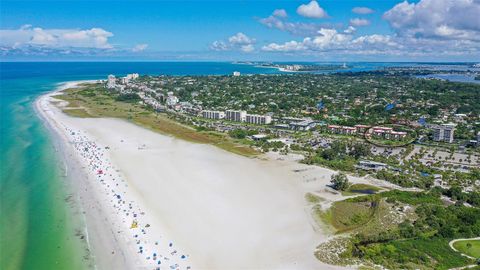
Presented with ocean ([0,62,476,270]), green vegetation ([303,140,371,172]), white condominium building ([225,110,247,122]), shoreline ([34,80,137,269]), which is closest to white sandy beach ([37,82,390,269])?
shoreline ([34,80,137,269])

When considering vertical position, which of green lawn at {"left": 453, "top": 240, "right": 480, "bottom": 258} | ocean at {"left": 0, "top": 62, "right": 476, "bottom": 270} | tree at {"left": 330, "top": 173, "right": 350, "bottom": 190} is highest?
tree at {"left": 330, "top": 173, "right": 350, "bottom": 190}

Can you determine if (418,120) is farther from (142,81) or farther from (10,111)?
(142,81)

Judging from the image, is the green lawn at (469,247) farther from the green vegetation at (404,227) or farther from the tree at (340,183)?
the tree at (340,183)

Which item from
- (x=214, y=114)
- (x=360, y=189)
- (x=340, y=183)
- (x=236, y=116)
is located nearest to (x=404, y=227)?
(x=340, y=183)

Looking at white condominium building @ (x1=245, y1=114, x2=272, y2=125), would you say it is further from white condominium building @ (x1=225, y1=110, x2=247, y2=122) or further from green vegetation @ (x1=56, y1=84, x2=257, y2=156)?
green vegetation @ (x1=56, y1=84, x2=257, y2=156)

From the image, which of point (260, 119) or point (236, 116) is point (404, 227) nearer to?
point (260, 119)

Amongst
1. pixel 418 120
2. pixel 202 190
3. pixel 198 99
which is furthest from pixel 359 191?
pixel 198 99

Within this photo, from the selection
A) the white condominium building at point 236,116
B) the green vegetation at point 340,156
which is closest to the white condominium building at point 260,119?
the white condominium building at point 236,116
